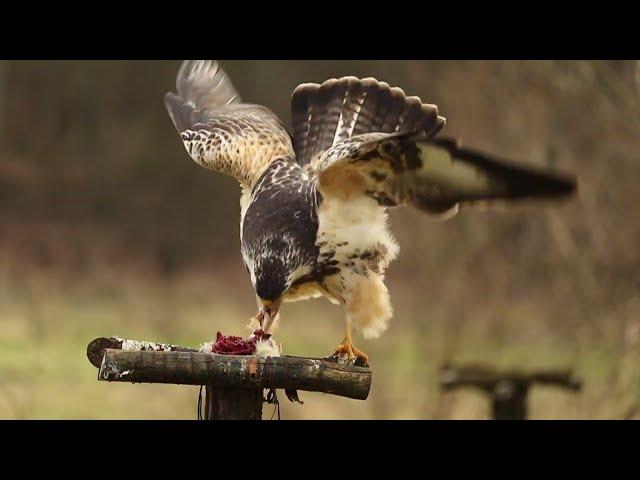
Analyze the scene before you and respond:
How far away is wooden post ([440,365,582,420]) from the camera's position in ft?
24.8

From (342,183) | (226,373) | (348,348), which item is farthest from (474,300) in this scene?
(226,373)

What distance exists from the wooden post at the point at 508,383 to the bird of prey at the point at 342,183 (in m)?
2.48

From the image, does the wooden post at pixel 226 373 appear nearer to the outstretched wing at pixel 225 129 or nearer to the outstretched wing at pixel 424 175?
the outstretched wing at pixel 424 175

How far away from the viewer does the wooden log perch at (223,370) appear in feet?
13.0

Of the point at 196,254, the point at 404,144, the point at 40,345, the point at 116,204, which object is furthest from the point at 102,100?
the point at 404,144

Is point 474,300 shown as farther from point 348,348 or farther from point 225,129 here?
point 348,348

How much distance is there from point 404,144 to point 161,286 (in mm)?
9672

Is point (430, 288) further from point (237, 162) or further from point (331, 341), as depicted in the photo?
point (237, 162)

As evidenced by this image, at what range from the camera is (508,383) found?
7625 millimetres

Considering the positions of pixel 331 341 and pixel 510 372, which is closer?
pixel 510 372

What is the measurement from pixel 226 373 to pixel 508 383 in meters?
3.94

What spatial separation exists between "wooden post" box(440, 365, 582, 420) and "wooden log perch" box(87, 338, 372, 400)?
3.56m

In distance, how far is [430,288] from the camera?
9.91m

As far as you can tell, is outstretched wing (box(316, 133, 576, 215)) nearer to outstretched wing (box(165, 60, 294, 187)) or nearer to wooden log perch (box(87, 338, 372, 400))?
outstretched wing (box(165, 60, 294, 187))
